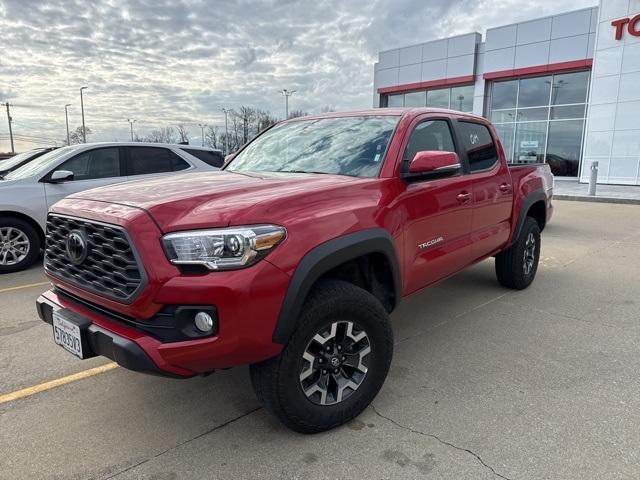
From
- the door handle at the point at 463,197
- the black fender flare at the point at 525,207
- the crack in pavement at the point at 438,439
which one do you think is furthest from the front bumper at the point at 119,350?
the black fender flare at the point at 525,207

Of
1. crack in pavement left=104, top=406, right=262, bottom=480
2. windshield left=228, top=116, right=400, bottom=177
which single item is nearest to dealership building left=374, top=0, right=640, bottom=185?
windshield left=228, top=116, right=400, bottom=177

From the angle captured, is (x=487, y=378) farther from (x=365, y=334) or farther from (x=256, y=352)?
(x=256, y=352)

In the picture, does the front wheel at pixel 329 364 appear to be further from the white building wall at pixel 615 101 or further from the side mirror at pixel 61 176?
the white building wall at pixel 615 101

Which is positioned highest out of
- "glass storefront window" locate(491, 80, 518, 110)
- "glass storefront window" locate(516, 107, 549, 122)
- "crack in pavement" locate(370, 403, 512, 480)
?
"glass storefront window" locate(491, 80, 518, 110)

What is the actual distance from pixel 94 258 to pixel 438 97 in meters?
25.6

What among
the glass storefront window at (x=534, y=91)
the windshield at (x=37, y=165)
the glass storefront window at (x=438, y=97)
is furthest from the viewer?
the glass storefront window at (x=438, y=97)

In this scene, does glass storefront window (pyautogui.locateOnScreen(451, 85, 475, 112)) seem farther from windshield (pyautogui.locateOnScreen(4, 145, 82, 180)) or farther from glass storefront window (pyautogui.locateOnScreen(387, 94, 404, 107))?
windshield (pyautogui.locateOnScreen(4, 145, 82, 180))

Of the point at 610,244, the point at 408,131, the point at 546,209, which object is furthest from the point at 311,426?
the point at 610,244

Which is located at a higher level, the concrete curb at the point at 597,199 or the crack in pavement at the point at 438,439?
the concrete curb at the point at 597,199

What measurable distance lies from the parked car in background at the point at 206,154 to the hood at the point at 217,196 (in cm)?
502

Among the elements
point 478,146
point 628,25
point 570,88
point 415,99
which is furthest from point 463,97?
point 478,146

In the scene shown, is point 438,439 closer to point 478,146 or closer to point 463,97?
point 478,146

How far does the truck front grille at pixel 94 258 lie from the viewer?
2.22 metres

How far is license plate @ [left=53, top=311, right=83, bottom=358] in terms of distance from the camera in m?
2.42
